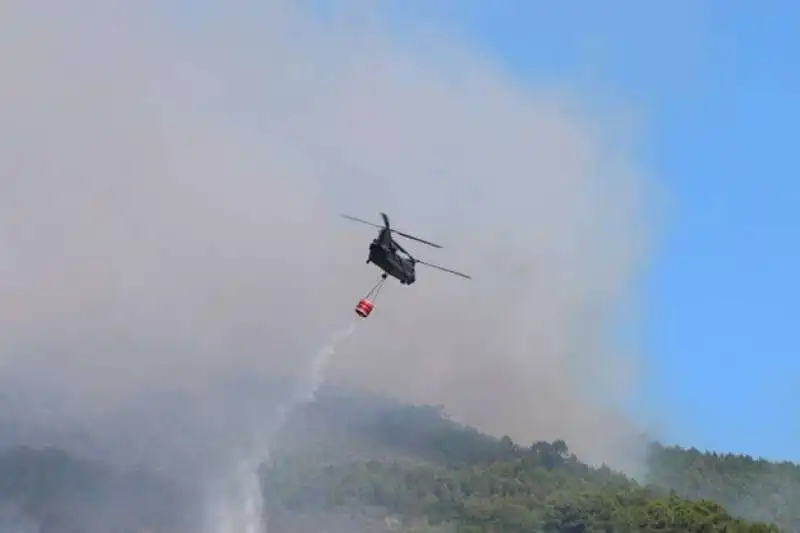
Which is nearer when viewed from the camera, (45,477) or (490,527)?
(45,477)

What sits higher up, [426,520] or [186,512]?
[426,520]

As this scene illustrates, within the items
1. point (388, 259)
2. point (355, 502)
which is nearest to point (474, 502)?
point (355, 502)

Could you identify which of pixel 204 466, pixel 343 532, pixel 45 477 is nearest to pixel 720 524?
pixel 343 532

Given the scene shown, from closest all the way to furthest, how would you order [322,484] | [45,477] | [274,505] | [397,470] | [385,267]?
[385,267] < [45,477] < [274,505] < [322,484] < [397,470]

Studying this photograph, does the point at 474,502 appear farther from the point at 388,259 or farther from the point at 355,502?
the point at 388,259

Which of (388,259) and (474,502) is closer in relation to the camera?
(388,259)

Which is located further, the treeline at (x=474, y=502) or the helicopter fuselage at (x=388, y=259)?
the treeline at (x=474, y=502)

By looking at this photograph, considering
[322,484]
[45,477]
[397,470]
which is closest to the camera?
[45,477]

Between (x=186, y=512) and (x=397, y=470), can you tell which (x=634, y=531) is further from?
(x=186, y=512)

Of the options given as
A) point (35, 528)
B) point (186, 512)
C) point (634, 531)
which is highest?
point (634, 531)

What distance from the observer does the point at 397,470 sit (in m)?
191

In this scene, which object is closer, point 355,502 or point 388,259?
point 388,259

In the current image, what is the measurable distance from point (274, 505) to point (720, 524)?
173 feet

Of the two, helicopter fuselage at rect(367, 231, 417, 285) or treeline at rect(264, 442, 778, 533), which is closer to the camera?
helicopter fuselage at rect(367, 231, 417, 285)
